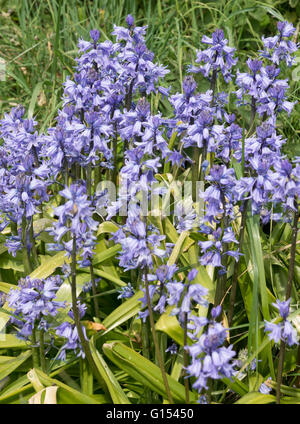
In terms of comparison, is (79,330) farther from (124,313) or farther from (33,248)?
(33,248)

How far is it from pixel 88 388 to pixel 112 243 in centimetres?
113

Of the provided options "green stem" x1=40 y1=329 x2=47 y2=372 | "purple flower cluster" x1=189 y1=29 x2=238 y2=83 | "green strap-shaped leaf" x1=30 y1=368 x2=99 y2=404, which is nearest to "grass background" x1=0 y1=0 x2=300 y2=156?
"purple flower cluster" x1=189 y1=29 x2=238 y2=83

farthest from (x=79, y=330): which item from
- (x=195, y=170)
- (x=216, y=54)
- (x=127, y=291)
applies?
(x=216, y=54)

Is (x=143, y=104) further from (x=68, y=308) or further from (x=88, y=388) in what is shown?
(x=88, y=388)

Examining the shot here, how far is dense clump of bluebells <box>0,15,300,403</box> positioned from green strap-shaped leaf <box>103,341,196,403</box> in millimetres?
135

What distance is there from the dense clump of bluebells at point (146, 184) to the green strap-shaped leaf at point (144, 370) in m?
0.13

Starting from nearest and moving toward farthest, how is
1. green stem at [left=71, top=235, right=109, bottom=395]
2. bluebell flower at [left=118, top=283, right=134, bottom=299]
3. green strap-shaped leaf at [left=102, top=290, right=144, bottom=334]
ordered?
green stem at [left=71, top=235, right=109, bottom=395] → green strap-shaped leaf at [left=102, top=290, right=144, bottom=334] → bluebell flower at [left=118, top=283, right=134, bottom=299]

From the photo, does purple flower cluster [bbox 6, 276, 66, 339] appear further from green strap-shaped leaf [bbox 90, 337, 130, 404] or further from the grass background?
the grass background

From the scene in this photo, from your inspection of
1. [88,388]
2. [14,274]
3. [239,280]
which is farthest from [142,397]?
[14,274]

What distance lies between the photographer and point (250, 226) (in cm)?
310

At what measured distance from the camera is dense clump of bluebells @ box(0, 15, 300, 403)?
2.56 metres

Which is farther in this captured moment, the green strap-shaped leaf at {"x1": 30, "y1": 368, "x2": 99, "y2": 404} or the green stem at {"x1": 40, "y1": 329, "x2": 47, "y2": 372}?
the green stem at {"x1": 40, "y1": 329, "x2": 47, "y2": 372}

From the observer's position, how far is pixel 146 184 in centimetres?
282
